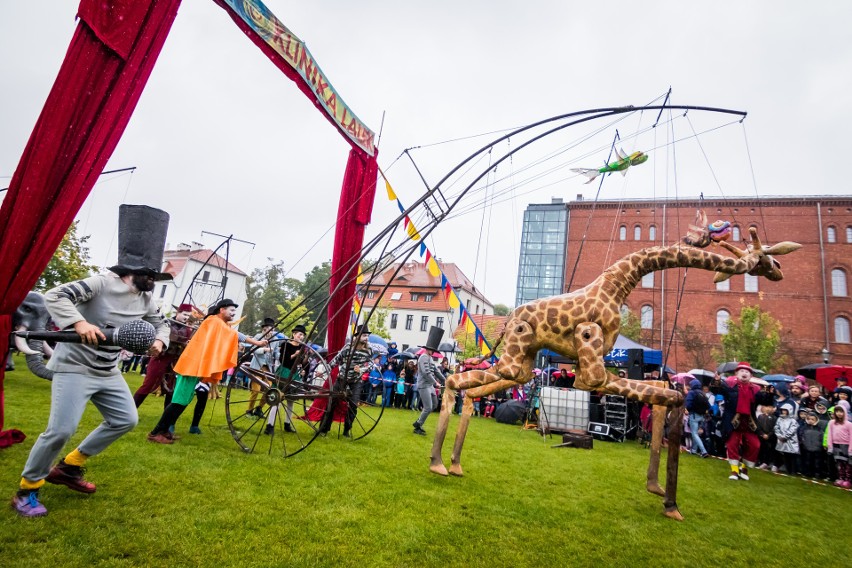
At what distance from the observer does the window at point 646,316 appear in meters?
33.2

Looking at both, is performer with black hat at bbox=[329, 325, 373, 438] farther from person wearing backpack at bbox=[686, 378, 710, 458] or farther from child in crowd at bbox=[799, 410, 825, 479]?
child in crowd at bbox=[799, 410, 825, 479]

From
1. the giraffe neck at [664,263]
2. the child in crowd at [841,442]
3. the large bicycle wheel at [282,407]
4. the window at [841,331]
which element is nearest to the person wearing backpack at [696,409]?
the child in crowd at [841,442]

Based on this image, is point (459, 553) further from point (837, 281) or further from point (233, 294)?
point (233, 294)

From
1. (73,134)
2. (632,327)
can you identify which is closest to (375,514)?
(73,134)

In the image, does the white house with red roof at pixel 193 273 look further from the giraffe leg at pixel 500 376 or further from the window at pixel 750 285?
the window at pixel 750 285

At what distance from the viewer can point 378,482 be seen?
4609 mm

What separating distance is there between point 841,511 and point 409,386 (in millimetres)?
10689

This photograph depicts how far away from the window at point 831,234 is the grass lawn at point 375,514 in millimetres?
35229

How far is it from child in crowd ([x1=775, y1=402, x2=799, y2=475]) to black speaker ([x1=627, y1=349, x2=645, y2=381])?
309cm

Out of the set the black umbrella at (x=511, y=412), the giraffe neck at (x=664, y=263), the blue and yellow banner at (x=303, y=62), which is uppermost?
the blue and yellow banner at (x=303, y=62)

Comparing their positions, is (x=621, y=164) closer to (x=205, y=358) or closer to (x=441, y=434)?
(x=441, y=434)

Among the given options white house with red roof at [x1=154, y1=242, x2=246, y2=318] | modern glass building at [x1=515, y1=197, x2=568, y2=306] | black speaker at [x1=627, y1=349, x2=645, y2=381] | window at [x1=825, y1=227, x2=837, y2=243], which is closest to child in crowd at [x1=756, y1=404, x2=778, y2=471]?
black speaker at [x1=627, y1=349, x2=645, y2=381]

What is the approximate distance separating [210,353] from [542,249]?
5024 centimetres

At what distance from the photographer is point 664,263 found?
4332 millimetres
